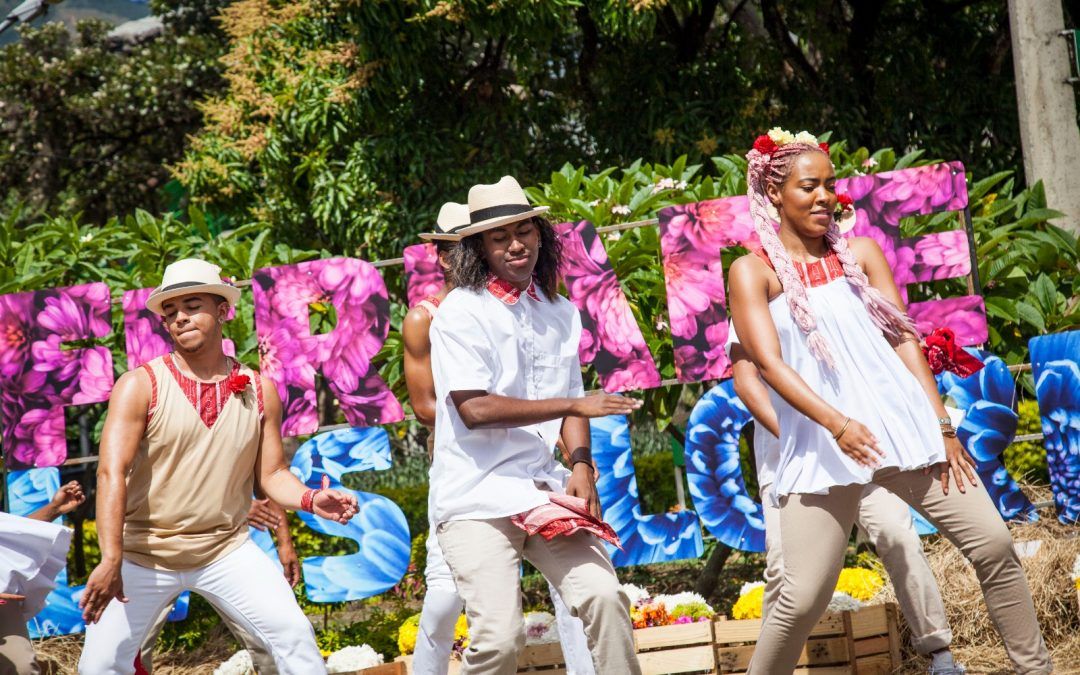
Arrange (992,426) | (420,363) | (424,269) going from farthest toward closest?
(424,269) → (992,426) → (420,363)

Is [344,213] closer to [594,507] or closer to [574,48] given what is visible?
[574,48]

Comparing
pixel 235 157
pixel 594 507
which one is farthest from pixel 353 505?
pixel 235 157

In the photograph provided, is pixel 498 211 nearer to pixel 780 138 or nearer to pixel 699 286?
pixel 780 138

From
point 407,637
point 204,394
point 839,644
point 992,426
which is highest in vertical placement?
point 204,394

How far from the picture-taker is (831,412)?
3.70 m

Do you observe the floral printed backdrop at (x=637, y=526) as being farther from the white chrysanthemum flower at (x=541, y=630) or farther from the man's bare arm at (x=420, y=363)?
the man's bare arm at (x=420, y=363)

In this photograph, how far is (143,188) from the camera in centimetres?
1731

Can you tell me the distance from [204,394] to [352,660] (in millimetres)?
2059

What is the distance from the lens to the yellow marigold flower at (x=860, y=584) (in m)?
6.02

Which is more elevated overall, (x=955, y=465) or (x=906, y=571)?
(x=955, y=465)

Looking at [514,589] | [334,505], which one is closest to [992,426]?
[514,589]

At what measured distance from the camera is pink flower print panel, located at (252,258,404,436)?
7016 millimetres

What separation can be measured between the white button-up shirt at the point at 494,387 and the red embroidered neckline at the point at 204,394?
0.95 metres

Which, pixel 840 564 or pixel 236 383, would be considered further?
pixel 236 383
